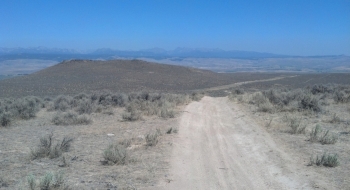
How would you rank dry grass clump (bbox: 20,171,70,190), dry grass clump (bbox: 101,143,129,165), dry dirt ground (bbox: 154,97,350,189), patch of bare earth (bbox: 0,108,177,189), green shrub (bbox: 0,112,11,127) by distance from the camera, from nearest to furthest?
1. dry grass clump (bbox: 20,171,70,190)
2. dry dirt ground (bbox: 154,97,350,189)
3. patch of bare earth (bbox: 0,108,177,189)
4. dry grass clump (bbox: 101,143,129,165)
5. green shrub (bbox: 0,112,11,127)

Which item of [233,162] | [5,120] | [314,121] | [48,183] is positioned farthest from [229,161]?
[5,120]

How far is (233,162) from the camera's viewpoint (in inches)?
385

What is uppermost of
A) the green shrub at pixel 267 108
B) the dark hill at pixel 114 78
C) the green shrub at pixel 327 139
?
the green shrub at pixel 327 139

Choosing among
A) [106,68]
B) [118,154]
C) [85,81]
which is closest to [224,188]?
[118,154]

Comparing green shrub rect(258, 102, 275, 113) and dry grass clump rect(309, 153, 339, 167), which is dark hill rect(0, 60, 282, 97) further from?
dry grass clump rect(309, 153, 339, 167)

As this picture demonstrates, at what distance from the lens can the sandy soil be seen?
797 cm

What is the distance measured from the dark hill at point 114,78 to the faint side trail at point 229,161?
3612 cm

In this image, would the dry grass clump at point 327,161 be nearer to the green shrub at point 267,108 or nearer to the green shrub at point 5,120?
the green shrub at point 267,108

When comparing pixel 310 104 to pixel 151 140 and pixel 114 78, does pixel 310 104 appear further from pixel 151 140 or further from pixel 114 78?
pixel 114 78

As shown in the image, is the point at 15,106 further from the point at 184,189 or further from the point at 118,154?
the point at 184,189

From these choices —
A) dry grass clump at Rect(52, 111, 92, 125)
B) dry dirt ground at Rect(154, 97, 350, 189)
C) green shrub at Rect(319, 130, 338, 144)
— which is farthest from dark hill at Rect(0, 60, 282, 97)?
green shrub at Rect(319, 130, 338, 144)

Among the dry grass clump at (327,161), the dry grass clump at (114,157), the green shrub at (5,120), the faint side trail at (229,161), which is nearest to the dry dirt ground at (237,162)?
the faint side trail at (229,161)

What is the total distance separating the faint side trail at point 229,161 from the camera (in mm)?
7980

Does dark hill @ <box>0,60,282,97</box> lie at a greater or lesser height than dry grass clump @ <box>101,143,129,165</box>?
lesser
